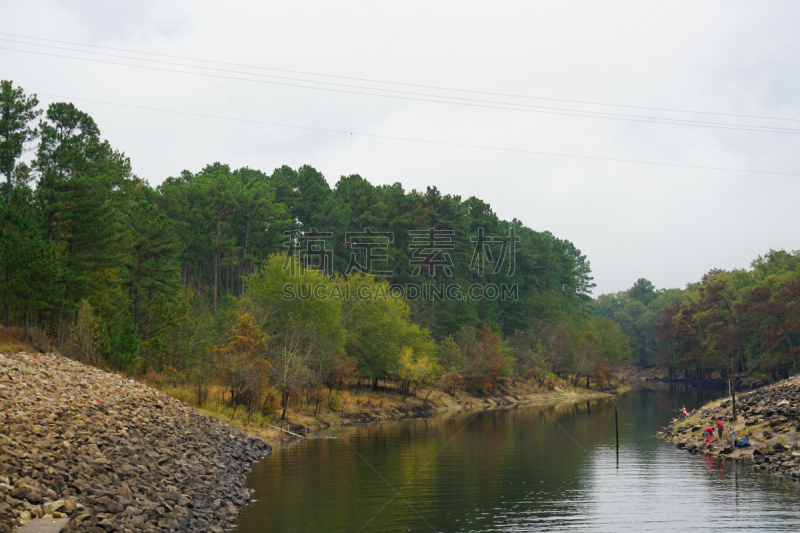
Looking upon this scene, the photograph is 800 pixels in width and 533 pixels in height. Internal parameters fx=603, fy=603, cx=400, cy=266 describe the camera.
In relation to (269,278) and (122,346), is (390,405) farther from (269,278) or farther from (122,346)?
(122,346)

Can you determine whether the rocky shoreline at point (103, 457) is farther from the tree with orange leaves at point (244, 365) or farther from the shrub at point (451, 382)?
the shrub at point (451, 382)

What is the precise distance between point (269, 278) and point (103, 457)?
120 ft

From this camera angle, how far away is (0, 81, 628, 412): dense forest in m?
40.0

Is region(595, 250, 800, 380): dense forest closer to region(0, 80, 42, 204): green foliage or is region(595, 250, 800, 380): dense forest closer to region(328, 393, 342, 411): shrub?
region(328, 393, 342, 411): shrub

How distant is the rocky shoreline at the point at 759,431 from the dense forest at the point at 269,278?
1164 inches

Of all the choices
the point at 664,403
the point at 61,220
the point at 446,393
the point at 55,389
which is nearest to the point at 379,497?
the point at 55,389

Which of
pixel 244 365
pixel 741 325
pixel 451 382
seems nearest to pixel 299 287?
pixel 244 365

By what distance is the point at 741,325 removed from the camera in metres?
96.4

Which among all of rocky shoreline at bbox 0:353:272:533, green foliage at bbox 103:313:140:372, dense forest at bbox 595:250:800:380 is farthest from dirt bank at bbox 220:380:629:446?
dense forest at bbox 595:250:800:380

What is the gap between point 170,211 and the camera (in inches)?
3127

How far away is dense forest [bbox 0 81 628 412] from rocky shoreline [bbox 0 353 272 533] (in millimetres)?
7697

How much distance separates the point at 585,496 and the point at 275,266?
124 feet

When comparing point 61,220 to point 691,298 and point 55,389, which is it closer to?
point 55,389

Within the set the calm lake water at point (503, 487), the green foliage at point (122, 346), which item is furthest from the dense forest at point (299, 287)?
the calm lake water at point (503, 487)
